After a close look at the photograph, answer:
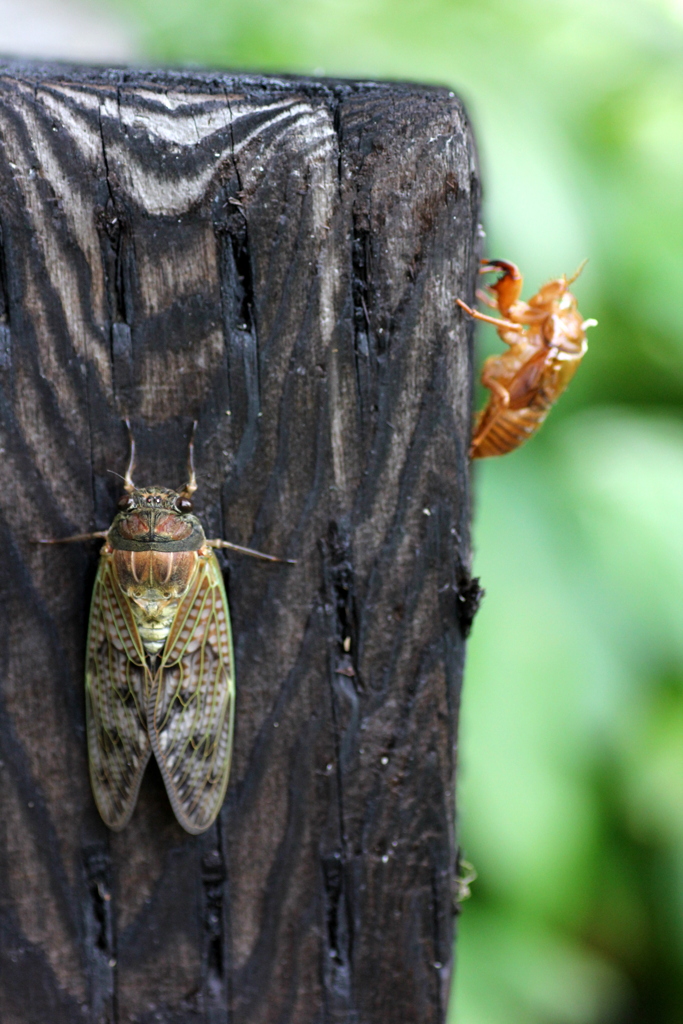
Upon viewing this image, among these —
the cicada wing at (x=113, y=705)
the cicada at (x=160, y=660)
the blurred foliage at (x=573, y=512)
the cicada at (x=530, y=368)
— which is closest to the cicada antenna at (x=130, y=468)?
the cicada at (x=160, y=660)

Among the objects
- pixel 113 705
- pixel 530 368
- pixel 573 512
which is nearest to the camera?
pixel 113 705

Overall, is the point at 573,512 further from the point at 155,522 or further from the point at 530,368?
the point at 155,522

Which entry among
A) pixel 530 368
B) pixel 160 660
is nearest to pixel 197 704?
pixel 160 660

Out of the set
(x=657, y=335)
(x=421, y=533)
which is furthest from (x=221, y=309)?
(x=657, y=335)

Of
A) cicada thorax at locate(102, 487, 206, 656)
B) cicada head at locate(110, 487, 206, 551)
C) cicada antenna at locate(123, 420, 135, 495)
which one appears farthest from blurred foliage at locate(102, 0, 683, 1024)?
cicada antenna at locate(123, 420, 135, 495)

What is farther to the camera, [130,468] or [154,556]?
[154,556]

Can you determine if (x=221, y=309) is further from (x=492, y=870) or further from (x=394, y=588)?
(x=492, y=870)
